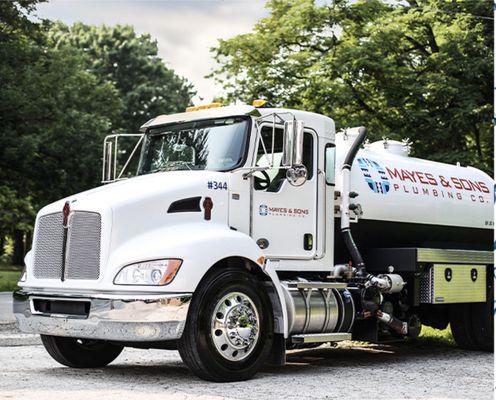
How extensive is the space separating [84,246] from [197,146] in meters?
1.97

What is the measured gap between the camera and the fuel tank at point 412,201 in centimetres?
1180

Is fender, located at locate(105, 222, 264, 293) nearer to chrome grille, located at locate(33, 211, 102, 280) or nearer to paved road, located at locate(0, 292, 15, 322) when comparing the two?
chrome grille, located at locate(33, 211, 102, 280)

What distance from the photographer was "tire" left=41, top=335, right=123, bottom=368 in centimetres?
1024

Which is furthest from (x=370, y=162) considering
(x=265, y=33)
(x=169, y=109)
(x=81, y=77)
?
(x=169, y=109)

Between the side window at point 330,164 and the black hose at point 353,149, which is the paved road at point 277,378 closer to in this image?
the side window at point 330,164

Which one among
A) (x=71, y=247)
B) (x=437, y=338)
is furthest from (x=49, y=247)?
(x=437, y=338)

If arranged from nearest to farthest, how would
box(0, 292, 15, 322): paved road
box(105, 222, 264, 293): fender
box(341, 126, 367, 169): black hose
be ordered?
1. box(105, 222, 264, 293): fender
2. box(341, 126, 367, 169): black hose
3. box(0, 292, 15, 322): paved road

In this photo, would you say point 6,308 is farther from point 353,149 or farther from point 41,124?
point 41,124

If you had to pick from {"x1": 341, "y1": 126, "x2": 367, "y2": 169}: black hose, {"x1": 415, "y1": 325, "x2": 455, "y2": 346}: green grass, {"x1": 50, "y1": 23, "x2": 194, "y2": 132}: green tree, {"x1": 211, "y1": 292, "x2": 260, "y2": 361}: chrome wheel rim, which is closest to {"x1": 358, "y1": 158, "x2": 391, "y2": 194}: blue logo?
{"x1": 341, "y1": 126, "x2": 367, "y2": 169}: black hose

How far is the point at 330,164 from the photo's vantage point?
11.0 meters

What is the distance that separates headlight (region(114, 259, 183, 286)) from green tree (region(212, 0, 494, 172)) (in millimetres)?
16884

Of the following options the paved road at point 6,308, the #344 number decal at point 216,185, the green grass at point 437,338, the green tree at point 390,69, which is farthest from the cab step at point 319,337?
the green tree at point 390,69

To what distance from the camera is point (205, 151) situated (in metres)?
10.2

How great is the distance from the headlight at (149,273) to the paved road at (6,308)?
29.8 feet
